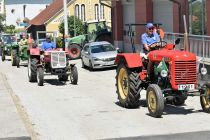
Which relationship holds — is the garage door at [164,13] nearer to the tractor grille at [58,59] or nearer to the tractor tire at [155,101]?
the tractor grille at [58,59]

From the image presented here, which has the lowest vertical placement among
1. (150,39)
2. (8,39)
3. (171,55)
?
(171,55)

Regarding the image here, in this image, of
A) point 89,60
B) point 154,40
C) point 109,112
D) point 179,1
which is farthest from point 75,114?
point 89,60

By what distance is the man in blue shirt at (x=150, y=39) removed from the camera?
44.5ft

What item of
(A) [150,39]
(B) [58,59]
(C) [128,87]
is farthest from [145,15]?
(C) [128,87]

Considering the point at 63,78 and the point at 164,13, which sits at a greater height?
the point at 164,13

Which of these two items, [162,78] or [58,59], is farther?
[58,59]

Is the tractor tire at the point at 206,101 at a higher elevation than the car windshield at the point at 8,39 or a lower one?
lower

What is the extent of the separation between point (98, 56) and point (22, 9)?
2391 inches

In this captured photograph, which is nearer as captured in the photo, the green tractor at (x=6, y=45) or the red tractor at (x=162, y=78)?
the red tractor at (x=162, y=78)

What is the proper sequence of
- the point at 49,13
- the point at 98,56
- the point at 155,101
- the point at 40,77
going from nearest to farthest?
1. the point at 155,101
2. the point at 40,77
3. the point at 98,56
4. the point at 49,13

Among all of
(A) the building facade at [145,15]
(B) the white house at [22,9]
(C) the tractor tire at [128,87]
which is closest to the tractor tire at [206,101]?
(C) the tractor tire at [128,87]

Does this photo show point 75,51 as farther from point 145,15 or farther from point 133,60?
point 133,60

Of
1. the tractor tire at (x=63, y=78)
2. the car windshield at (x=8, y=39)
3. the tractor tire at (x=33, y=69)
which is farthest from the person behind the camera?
the car windshield at (x=8, y=39)

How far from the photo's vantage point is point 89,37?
3484 cm
